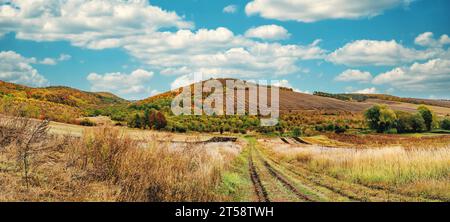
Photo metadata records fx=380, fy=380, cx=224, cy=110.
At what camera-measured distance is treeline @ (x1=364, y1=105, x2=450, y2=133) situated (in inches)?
4161

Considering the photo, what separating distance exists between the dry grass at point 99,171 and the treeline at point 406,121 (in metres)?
106

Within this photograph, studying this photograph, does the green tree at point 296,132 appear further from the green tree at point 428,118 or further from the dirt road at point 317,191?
the dirt road at point 317,191

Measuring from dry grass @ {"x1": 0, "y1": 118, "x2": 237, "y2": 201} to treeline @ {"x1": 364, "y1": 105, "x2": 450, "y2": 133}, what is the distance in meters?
106

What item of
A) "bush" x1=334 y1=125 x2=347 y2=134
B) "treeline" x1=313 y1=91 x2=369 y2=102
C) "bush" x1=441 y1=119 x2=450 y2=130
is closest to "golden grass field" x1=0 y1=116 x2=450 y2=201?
"bush" x1=441 y1=119 x2=450 y2=130

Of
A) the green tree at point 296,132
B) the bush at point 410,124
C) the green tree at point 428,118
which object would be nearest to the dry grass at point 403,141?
the bush at point 410,124

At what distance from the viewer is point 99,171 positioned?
1045cm

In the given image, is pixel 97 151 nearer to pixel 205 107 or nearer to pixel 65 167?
pixel 65 167

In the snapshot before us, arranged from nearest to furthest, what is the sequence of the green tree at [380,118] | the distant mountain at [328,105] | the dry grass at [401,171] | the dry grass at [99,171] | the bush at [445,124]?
the dry grass at [99,171] < the dry grass at [401,171] < the bush at [445,124] < the green tree at [380,118] < the distant mountain at [328,105]

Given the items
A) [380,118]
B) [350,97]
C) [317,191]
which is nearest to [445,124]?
[380,118]

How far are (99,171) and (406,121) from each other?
111 metres

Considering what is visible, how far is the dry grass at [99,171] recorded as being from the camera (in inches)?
339

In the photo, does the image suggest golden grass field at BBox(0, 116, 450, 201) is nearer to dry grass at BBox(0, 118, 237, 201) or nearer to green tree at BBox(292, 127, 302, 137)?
dry grass at BBox(0, 118, 237, 201)

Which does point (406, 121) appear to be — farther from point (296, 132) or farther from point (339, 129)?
point (296, 132)
